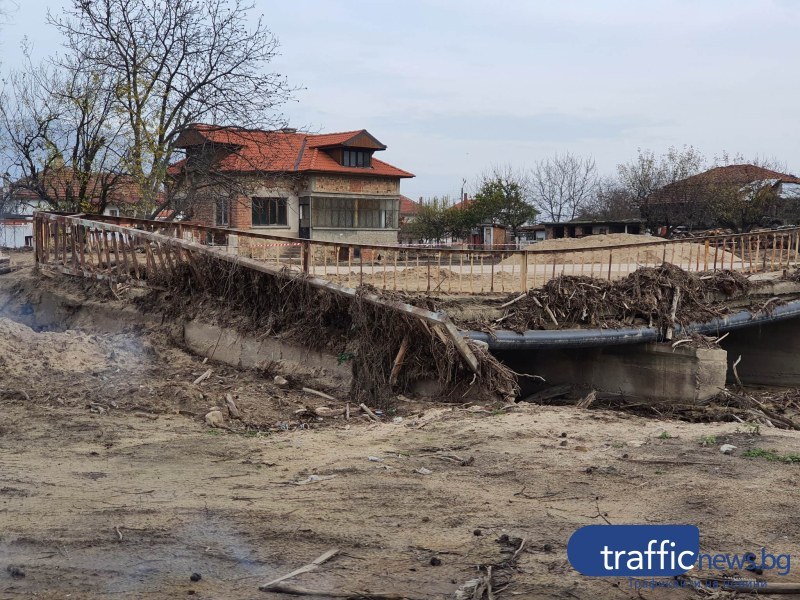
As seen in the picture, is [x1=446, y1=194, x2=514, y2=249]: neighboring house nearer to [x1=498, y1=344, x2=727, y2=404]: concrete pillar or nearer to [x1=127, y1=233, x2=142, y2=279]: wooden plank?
[x1=498, y1=344, x2=727, y2=404]: concrete pillar

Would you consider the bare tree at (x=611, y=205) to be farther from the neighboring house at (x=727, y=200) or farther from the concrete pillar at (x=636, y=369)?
the concrete pillar at (x=636, y=369)

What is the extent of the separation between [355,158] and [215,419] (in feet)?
96.8

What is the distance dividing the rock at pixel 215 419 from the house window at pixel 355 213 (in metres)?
27.6

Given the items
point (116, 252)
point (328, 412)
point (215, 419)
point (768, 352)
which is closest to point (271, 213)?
Result: point (116, 252)

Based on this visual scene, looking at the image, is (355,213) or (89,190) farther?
(355,213)

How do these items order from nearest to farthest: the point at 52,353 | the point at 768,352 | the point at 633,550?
1. the point at 633,550
2. the point at 52,353
3. the point at 768,352

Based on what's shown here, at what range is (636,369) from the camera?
1278 centimetres

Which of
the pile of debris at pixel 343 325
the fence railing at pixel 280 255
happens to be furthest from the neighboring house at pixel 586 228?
the pile of debris at pixel 343 325

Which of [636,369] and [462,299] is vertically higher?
[462,299]

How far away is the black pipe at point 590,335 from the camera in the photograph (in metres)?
11.1

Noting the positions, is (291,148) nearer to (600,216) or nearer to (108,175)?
(108,175)

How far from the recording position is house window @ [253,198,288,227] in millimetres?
34938

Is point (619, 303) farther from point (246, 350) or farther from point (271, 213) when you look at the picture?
point (271, 213)

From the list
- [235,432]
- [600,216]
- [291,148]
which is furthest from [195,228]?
[600,216]
